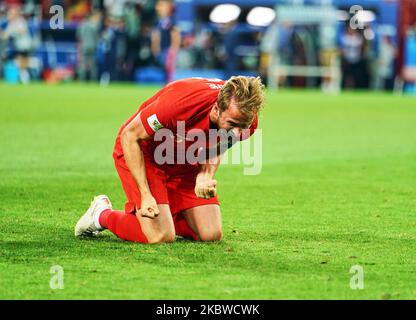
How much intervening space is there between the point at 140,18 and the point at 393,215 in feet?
86.3

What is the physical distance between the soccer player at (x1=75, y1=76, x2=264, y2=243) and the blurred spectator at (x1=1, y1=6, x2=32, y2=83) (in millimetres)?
25911

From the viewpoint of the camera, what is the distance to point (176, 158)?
26.0 feet

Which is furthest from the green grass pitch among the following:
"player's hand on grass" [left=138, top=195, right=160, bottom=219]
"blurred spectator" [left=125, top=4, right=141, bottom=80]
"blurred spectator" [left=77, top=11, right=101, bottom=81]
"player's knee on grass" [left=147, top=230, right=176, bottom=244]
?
"blurred spectator" [left=125, top=4, right=141, bottom=80]

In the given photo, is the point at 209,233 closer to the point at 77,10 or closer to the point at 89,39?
the point at 89,39

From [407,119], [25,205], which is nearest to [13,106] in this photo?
[407,119]

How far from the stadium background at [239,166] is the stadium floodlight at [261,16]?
78mm

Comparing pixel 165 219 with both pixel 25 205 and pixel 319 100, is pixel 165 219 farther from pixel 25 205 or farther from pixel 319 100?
pixel 319 100

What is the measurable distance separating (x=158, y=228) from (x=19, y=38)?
2693cm

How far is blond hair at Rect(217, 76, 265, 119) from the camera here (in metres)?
6.98

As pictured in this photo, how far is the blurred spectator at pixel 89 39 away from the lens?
3359cm

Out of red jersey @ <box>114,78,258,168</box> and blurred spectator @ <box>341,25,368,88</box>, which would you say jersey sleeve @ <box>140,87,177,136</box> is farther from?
blurred spectator @ <box>341,25,368,88</box>

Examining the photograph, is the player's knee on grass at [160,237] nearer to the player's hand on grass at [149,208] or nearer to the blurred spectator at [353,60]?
the player's hand on grass at [149,208]

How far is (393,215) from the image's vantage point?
9.46 metres

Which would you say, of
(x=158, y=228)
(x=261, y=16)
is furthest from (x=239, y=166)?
(x=261, y=16)
